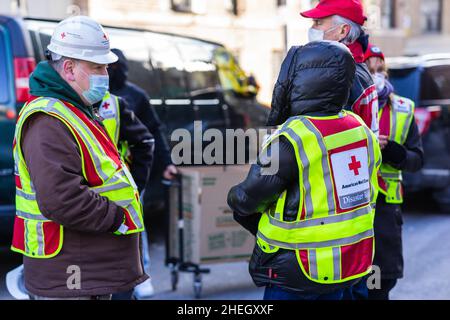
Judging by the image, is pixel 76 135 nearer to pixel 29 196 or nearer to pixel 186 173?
pixel 29 196

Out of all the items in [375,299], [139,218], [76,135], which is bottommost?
[375,299]

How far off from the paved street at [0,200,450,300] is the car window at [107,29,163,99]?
1.64 metres

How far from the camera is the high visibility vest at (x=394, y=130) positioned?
3.48 metres

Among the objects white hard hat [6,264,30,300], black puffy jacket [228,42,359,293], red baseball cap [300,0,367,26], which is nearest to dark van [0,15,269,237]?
white hard hat [6,264,30,300]

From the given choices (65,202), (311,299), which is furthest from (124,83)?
(311,299)

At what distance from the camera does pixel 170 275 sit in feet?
17.9

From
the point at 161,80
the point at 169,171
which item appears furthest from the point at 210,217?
the point at 161,80

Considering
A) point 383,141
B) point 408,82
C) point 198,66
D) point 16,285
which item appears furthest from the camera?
point 408,82

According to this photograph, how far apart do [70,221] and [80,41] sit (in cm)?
77

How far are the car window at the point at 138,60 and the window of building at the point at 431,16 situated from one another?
19771 millimetres

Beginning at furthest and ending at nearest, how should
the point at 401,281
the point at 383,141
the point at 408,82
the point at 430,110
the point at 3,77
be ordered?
1. the point at 408,82
2. the point at 430,110
3. the point at 401,281
4. the point at 3,77
5. the point at 383,141

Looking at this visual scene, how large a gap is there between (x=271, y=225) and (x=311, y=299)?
0.37 meters

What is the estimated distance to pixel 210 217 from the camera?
4.81 m

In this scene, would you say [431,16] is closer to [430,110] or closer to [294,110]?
[430,110]
